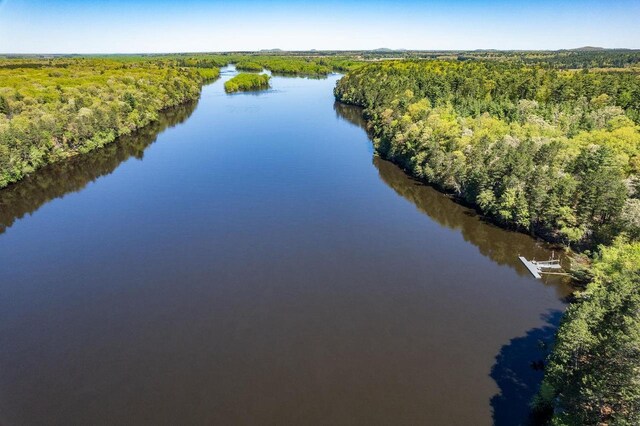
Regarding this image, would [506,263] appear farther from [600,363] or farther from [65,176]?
[65,176]

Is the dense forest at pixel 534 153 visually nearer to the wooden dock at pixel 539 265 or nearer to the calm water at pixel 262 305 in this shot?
the wooden dock at pixel 539 265

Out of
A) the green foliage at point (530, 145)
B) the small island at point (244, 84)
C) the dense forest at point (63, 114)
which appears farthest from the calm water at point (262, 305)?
the small island at point (244, 84)

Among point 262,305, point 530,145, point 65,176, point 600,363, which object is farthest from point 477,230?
point 65,176

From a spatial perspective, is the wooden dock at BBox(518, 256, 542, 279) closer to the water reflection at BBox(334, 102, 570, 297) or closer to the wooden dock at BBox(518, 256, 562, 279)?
the wooden dock at BBox(518, 256, 562, 279)

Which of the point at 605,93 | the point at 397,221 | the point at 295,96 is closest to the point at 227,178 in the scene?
the point at 397,221

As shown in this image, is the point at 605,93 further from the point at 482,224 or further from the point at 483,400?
the point at 483,400
